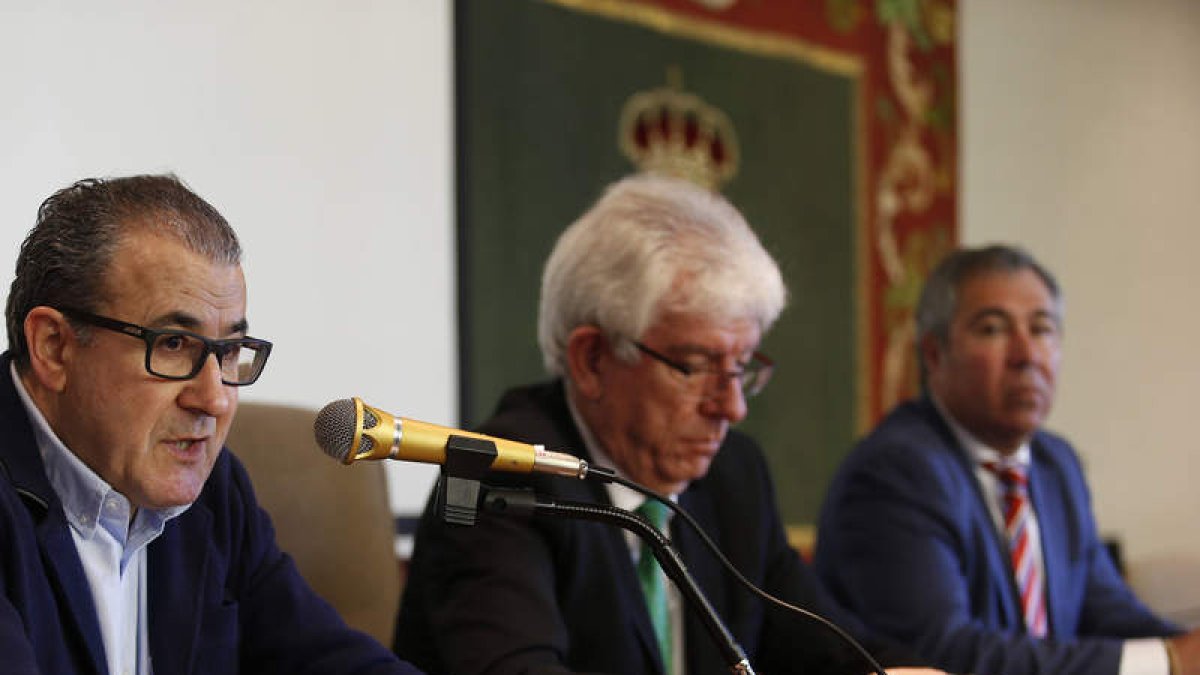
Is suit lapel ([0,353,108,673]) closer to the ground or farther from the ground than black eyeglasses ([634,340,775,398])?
closer to the ground

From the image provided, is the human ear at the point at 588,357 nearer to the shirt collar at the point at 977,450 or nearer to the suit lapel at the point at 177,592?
the suit lapel at the point at 177,592

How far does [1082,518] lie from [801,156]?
1.66m

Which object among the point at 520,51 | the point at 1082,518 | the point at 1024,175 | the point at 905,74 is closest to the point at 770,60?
the point at 905,74

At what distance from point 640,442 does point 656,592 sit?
22cm

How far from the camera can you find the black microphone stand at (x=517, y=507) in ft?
4.15

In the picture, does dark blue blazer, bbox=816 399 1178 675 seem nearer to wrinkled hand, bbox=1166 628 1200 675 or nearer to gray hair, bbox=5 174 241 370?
wrinkled hand, bbox=1166 628 1200 675

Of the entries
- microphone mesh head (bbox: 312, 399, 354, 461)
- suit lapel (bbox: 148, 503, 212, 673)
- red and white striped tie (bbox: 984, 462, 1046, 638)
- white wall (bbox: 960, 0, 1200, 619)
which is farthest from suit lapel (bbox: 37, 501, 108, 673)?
white wall (bbox: 960, 0, 1200, 619)

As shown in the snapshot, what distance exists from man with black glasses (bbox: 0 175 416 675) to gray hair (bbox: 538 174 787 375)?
2.14 feet

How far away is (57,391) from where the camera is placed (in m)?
1.47

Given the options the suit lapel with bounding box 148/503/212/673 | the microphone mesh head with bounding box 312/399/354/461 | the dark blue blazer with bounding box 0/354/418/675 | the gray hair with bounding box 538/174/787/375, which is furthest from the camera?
the gray hair with bounding box 538/174/787/375

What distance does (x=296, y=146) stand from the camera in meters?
3.08

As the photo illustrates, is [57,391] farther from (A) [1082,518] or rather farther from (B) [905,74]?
(B) [905,74]

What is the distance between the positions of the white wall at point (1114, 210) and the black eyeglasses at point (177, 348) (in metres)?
3.63

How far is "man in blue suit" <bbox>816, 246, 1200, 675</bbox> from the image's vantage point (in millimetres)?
2461
